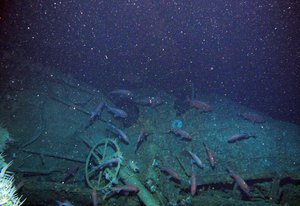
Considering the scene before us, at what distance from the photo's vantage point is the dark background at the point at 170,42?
30.4 ft

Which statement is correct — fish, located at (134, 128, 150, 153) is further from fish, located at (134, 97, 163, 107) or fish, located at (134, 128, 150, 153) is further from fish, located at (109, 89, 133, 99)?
fish, located at (109, 89, 133, 99)

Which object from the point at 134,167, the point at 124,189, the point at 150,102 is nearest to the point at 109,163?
the point at 134,167

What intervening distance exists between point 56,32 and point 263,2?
9.54 m

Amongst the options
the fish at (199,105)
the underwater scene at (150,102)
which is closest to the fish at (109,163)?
the underwater scene at (150,102)

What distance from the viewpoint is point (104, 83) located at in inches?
436

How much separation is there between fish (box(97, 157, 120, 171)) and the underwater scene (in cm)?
5

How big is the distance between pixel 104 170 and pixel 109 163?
0.39 m

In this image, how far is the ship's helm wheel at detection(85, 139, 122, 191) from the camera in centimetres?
624

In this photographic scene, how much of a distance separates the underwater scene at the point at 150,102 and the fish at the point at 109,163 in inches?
2.0

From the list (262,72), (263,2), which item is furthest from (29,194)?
(262,72)

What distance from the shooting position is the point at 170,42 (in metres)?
9.99

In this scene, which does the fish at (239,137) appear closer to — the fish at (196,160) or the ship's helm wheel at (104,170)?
the fish at (196,160)

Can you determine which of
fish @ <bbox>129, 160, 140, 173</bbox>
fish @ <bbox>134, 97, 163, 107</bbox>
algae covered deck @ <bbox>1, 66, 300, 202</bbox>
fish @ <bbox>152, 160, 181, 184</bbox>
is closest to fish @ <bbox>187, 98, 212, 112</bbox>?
algae covered deck @ <bbox>1, 66, 300, 202</bbox>

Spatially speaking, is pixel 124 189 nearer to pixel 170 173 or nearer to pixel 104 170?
pixel 104 170
